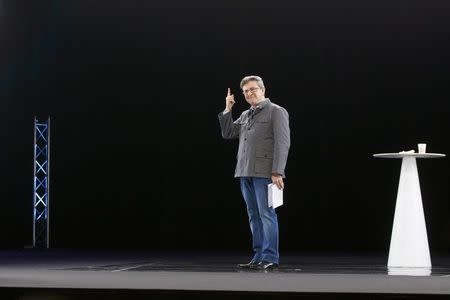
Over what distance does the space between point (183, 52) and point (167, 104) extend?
53 cm

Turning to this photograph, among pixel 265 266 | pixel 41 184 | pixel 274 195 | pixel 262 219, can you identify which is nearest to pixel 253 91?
pixel 274 195

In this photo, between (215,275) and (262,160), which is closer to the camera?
(215,275)

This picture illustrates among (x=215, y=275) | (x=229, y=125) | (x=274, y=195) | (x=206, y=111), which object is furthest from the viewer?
(x=206, y=111)

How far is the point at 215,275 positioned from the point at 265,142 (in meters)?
0.84

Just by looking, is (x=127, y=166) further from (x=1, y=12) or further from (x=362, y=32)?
(x=362, y=32)

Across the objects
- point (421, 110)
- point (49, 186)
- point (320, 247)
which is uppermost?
point (421, 110)

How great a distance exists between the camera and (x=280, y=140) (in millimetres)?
4906

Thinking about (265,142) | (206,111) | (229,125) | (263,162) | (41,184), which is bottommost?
(41,184)

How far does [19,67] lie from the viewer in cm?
886

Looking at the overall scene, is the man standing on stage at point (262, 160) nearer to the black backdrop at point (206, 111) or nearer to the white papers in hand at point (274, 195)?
the white papers in hand at point (274, 195)

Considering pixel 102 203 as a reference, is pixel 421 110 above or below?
above

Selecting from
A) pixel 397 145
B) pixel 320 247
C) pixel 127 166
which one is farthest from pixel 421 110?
pixel 127 166

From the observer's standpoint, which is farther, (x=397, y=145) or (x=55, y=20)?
(x=55, y=20)

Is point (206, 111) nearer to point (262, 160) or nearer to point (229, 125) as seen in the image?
point (229, 125)
